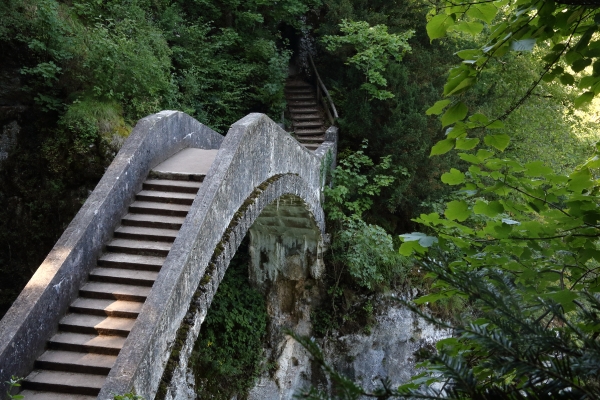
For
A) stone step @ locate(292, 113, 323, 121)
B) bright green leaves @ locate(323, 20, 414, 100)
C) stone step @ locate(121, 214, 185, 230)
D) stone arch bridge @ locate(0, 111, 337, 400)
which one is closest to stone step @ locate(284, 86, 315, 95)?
stone step @ locate(292, 113, 323, 121)

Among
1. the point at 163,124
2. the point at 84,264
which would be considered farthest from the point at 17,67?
the point at 84,264

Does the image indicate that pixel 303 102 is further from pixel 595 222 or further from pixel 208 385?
pixel 595 222

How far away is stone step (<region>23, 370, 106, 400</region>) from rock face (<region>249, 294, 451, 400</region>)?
6810mm

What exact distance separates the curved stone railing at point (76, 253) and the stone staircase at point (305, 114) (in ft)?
20.9

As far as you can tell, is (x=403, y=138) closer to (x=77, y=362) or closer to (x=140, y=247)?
(x=140, y=247)

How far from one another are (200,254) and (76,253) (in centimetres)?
132

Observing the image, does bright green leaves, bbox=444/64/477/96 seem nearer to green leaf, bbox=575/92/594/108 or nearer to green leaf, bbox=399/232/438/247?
green leaf, bbox=399/232/438/247

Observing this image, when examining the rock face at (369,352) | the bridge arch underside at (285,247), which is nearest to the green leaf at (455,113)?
the bridge arch underside at (285,247)

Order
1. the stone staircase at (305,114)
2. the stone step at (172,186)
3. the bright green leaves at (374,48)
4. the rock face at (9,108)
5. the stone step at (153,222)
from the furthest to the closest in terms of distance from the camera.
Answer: the stone staircase at (305,114)
the bright green leaves at (374,48)
the rock face at (9,108)
the stone step at (172,186)
the stone step at (153,222)

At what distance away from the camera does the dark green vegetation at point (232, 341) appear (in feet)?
30.8

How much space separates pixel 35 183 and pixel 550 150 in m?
12.1

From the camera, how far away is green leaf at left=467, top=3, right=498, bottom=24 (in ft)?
7.46

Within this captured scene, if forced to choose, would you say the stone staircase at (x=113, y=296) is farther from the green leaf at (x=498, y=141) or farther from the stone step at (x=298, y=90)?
the stone step at (x=298, y=90)

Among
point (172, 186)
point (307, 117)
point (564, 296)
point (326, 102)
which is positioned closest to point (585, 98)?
point (564, 296)
